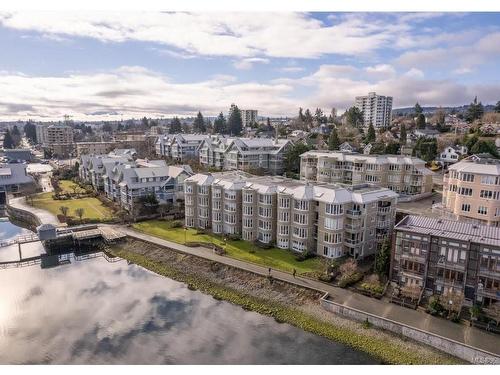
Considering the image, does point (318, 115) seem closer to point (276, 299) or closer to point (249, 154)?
point (249, 154)

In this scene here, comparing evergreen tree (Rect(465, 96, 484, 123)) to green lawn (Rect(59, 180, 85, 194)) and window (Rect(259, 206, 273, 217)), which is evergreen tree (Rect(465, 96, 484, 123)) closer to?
window (Rect(259, 206, 273, 217))

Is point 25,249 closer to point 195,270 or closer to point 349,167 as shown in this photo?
point 195,270

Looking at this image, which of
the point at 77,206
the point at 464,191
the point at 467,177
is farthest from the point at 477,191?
the point at 77,206

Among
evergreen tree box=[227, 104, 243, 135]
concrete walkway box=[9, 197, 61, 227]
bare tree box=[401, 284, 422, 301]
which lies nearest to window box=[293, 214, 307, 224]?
bare tree box=[401, 284, 422, 301]

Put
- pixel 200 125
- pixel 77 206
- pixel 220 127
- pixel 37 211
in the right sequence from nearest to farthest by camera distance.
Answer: pixel 37 211
pixel 77 206
pixel 220 127
pixel 200 125

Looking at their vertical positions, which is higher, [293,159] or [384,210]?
[293,159]

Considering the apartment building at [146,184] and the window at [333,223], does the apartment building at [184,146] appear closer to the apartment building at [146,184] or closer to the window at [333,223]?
the apartment building at [146,184]

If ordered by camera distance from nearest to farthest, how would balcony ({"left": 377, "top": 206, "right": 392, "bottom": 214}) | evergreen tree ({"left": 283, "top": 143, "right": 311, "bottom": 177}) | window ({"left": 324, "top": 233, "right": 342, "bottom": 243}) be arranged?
1. window ({"left": 324, "top": 233, "right": 342, "bottom": 243})
2. balcony ({"left": 377, "top": 206, "right": 392, "bottom": 214})
3. evergreen tree ({"left": 283, "top": 143, "right": 311, "bottom": 177})
